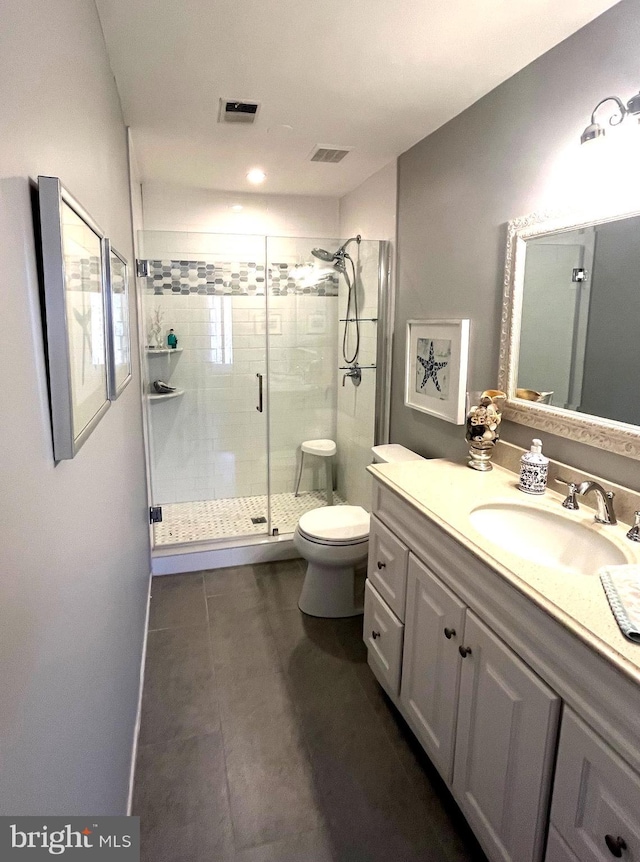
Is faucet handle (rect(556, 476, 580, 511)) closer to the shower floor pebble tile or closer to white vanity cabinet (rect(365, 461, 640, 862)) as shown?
white vanity cabinet (rect(365, 461, 640, 862))

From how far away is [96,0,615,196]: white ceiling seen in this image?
1515 millimetres

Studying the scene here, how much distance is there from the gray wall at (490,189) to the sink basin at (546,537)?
0.66 feet

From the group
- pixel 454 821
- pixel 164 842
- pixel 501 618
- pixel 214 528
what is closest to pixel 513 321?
pixel 501 618

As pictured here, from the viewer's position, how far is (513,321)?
6.25 ft

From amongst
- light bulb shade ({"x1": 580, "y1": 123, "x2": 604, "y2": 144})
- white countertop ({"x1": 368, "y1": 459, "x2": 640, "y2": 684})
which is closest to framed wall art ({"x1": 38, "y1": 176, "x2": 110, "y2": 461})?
white countertop ({"x1": 368, "y1": 459, "x2": 640, "y2": 684})

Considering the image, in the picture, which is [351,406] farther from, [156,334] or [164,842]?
[164,842]

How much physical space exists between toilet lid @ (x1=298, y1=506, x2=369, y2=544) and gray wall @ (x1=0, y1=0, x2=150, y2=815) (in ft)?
3.75

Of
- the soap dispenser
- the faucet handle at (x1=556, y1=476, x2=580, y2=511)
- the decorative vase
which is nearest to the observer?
the faucet handle at (x1=556, y1=476, x2=580, y2=511)

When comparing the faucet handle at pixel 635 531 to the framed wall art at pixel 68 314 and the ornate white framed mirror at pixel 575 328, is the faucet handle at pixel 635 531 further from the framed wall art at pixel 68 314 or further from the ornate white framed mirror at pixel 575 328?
the framed wall art at pixel 68 314

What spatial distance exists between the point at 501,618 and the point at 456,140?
1.98 metres

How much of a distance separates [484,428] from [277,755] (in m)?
1.39

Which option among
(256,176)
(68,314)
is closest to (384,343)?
(256,176)

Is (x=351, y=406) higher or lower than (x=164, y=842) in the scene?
higher

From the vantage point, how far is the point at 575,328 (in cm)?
166
